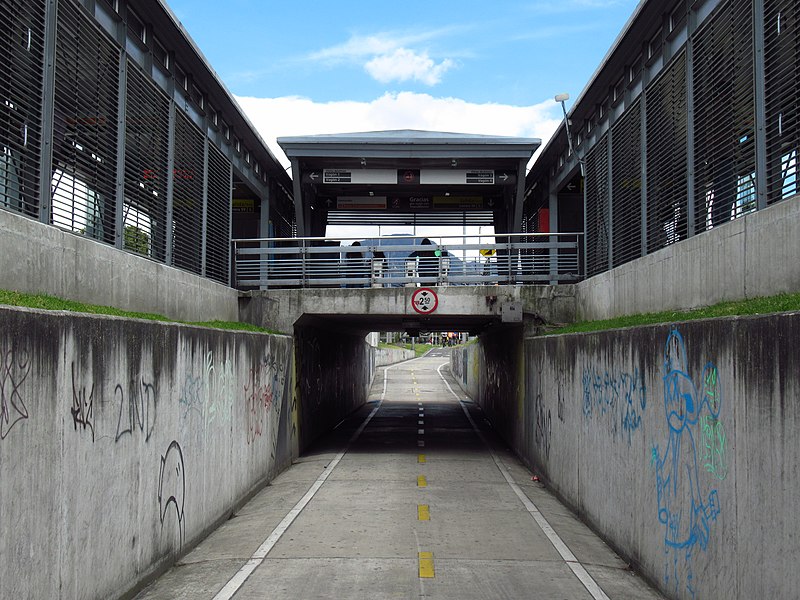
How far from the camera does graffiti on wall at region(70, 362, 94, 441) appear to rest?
23.5ft

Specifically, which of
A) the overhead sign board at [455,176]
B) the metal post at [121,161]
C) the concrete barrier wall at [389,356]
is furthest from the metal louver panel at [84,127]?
the concrete barrier wall at [389,356]

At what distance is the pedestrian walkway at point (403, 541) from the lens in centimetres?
894

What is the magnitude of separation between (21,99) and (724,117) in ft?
29.8

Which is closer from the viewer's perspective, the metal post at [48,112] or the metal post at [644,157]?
the metal post at [48,112]

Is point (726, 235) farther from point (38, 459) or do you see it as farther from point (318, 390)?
point (318, 390)

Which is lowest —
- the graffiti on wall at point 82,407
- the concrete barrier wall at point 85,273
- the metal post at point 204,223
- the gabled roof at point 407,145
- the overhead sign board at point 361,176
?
the graffiti on wall at point 82,407

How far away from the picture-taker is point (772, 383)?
241 inches

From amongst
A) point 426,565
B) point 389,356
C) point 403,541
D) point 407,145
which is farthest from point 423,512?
point 389,356

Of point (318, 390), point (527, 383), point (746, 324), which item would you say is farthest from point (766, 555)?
point (318, 390)

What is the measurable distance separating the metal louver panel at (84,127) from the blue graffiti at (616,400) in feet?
24.7

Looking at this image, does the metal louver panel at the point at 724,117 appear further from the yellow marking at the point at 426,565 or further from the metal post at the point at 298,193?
the metal post at the point at 298,193

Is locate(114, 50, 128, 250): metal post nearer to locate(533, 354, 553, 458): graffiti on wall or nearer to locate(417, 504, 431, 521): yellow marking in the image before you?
locate(417, 504, 431, 521): yellow marking

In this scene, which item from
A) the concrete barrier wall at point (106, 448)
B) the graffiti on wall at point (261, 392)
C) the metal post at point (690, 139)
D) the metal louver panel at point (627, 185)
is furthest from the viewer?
the metal louver panel at point (627, 185)

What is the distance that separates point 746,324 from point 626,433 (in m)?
4.01
